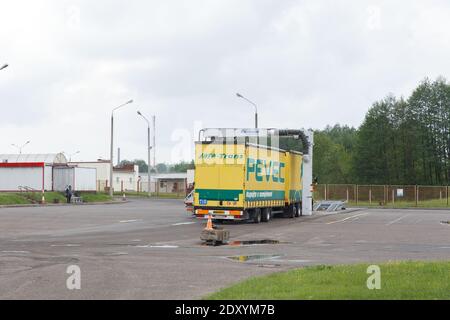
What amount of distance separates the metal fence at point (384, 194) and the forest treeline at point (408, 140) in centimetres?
3036

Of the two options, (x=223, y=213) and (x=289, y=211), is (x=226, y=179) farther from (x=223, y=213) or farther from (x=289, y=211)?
(x=289, y=211)

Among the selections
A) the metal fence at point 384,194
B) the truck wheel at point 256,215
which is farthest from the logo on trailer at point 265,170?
the metal fence at point 384,194

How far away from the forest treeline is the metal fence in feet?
99.6

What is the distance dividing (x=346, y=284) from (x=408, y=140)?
9393 cm

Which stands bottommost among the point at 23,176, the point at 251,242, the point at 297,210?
the point at 251,242

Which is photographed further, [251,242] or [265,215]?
[265,215]

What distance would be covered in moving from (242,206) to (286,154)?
7.58 m

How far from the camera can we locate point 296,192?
1570 inches

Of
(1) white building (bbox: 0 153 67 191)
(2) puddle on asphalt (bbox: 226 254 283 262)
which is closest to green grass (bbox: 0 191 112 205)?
(1) white building (bbox: 0 153 67 191)

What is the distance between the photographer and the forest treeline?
102m

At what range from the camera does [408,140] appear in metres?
102

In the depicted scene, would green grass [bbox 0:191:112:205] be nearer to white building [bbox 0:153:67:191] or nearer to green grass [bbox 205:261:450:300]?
white building [bbox 0:153:67:191]

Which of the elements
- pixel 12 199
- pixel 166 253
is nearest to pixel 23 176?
pixel 12 199

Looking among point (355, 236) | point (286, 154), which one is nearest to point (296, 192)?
point (286, 154)
